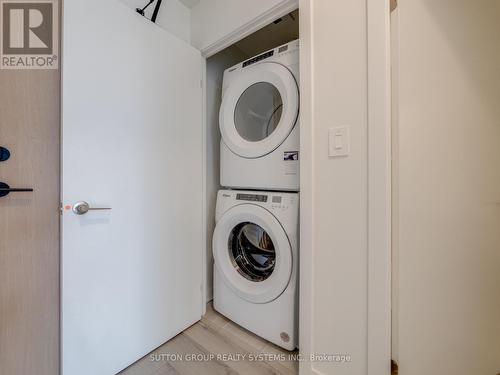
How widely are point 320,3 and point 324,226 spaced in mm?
944

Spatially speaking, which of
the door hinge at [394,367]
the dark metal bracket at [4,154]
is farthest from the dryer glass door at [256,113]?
the door hinge at [394,367]

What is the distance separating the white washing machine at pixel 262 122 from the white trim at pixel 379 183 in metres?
0.40

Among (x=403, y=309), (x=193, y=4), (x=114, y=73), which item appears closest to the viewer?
(x=403, y=309)

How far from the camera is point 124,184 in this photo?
1064mm

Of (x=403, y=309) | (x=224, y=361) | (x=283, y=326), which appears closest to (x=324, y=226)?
(x=403, y=309)

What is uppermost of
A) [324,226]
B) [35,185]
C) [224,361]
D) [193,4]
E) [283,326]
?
[193,4]

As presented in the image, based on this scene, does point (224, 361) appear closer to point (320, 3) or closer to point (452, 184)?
point (452, 184)

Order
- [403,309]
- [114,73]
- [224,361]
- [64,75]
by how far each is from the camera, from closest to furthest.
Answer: [403,309] → [64,75] → [114,73] → [224,361]

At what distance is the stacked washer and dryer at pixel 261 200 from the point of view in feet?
3.75

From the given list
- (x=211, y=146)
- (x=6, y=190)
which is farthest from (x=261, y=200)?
(x=6, y=190)

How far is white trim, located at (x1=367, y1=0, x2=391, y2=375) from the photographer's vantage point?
76 cm

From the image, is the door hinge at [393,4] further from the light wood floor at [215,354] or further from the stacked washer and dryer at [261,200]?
the light wood floor at [215,354]

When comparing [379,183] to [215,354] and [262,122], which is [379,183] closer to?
[262,122]

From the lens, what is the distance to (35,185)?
3.08 ft
